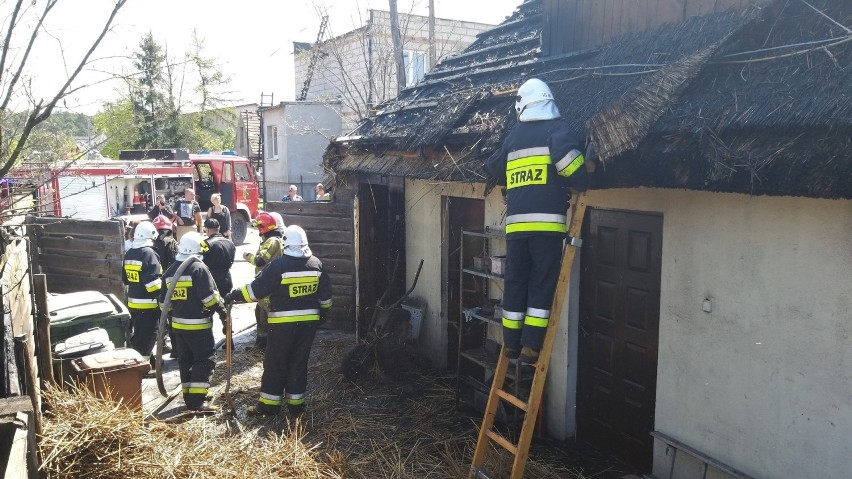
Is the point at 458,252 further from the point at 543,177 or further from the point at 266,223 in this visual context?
the point at 543,177

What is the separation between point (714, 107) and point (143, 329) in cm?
665

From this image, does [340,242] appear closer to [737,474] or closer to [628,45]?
[628,45]

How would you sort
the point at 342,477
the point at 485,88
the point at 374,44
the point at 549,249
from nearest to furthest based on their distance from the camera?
the point at 549,249 → the point at 342,477 → the point at 485,88 → the point at 374,44

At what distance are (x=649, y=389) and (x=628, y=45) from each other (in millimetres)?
2879

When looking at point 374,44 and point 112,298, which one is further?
point 374,44

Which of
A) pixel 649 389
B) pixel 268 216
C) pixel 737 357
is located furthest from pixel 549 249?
pixel 268 216

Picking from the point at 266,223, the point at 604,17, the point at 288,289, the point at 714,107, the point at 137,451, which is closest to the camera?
the point at 714,107

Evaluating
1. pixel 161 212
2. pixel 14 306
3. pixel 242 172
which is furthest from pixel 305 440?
pixel 242 172

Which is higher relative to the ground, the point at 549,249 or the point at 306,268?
the point at 549,249

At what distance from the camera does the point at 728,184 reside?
11.9 feet

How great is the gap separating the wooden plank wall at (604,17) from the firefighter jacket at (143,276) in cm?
508

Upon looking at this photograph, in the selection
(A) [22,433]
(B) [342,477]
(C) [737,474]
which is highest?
(A) [22,433]

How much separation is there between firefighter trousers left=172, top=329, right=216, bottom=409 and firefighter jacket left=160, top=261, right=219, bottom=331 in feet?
0.33

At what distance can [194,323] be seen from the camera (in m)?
6.45
